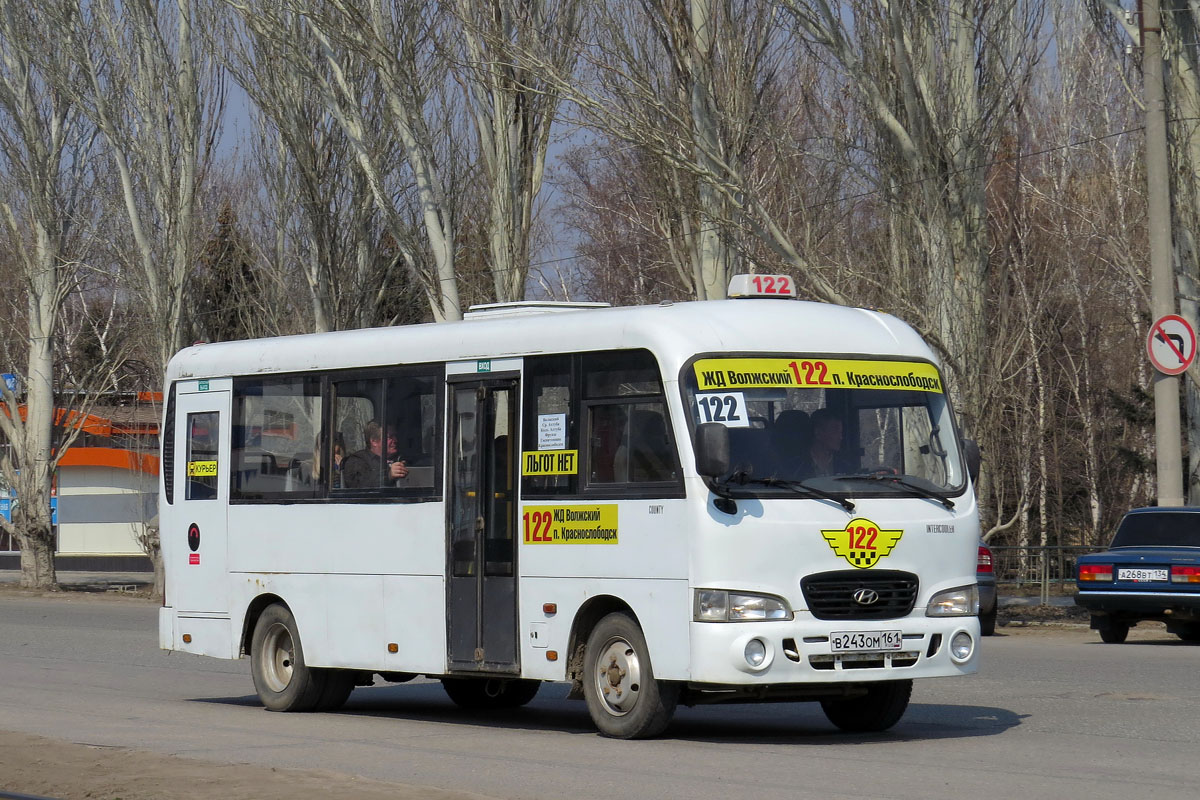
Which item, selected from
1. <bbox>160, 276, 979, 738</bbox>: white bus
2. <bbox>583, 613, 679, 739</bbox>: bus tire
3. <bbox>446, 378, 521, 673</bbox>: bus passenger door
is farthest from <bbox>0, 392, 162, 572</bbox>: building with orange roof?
<bbox>583, 613, 679, 739</bbox>: bus tire

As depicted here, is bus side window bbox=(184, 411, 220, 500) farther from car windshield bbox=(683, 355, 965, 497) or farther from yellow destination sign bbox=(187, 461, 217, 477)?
car windshield bbox=(683, 355, 965, 497)

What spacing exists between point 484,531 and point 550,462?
783mm

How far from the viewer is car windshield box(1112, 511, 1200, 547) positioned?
2088cm

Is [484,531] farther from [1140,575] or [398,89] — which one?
[398,89]

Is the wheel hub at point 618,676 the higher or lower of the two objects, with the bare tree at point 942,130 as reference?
lower

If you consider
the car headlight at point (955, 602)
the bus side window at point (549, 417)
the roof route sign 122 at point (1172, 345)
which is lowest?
the car headlight at point (955, 602)

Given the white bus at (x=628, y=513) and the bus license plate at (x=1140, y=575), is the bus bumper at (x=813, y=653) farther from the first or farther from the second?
the bus license plate at (x=1140, y=575)

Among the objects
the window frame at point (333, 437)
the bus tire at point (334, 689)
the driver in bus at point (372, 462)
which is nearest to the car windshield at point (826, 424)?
the window frame at point (333, 437)

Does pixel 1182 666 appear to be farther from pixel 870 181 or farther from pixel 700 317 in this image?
pixel 870 181

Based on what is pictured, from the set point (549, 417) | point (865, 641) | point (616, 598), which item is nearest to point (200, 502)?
point (549, 417)

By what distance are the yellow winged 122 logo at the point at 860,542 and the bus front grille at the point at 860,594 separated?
0.08 m

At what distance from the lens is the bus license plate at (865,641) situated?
36.0 ft

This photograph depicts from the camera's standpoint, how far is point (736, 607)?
1085 centimetres

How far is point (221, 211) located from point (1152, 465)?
99.7ft
